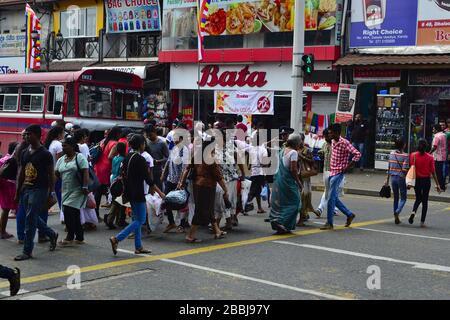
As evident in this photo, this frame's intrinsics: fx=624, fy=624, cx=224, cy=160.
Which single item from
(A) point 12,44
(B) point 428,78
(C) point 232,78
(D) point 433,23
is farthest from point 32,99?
(A) point 12,44

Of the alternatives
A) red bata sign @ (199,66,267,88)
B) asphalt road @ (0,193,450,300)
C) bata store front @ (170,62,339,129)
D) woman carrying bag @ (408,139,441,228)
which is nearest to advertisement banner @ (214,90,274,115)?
bata store front @ (170,62,339,129)

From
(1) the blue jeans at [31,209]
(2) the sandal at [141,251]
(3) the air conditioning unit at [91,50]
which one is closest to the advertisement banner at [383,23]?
(3) the air conditioning unit at [91,50]

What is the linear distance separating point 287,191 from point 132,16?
1967 centimetres

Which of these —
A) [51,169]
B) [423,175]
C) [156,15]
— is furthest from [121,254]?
[156,15]

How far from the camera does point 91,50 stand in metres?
29.8

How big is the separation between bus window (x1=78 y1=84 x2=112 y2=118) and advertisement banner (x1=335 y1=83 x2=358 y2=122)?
25.0 ft

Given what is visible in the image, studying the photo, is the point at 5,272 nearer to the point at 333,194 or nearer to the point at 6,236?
the point at 6,236

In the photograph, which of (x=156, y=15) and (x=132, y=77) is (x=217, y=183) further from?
(x=156, y=15)

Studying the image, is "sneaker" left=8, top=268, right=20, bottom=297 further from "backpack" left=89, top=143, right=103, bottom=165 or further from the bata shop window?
the bata shop window

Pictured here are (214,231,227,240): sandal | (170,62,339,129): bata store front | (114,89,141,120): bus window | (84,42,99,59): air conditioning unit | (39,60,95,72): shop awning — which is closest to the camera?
(214,231,227,240): sandal

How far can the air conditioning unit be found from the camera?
29550 millimetres

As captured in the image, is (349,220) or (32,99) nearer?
(349,220)

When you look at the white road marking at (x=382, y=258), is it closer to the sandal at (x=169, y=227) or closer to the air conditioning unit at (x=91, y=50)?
the sandal at (x=169, y=227)
